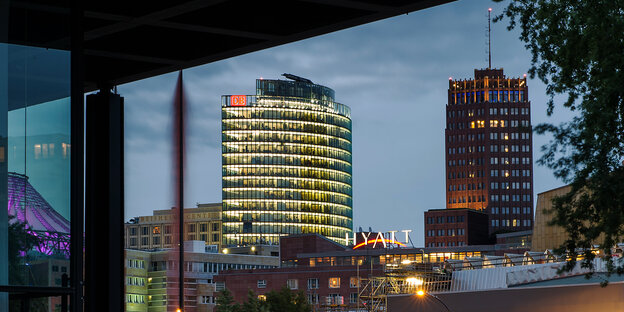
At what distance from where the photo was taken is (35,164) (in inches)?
297

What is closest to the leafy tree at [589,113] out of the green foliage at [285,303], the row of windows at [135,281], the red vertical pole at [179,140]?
the red vertical pole at [179,140]

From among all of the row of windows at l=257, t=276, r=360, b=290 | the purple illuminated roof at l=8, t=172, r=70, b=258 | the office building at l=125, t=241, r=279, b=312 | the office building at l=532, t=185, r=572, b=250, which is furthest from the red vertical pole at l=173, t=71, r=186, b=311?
the office building at l=125, t=241, r=279, b=312

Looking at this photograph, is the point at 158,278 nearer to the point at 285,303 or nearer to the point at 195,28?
the point at 285,303

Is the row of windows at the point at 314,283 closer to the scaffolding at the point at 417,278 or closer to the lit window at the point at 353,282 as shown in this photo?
the lit window at the point at 353,282

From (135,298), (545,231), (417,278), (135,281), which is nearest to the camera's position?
(417,278)

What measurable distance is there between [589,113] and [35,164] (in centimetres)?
948

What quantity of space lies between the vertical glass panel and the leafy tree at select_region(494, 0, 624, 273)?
8567 millimetres

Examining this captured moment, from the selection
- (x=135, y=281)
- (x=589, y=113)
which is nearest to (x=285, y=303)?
(x=589, y=113)

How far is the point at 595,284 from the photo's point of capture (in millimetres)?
42219

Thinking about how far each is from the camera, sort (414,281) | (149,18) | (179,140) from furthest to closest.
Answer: (414,281)
(179,140)
(149,18)

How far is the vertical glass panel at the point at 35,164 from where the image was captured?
739 centimetres

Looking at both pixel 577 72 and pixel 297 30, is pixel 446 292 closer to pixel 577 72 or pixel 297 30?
pixel 577 72

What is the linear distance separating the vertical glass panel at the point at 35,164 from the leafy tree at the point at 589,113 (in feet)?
28.1

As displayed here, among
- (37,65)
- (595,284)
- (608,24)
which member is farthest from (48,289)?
(595,284)
